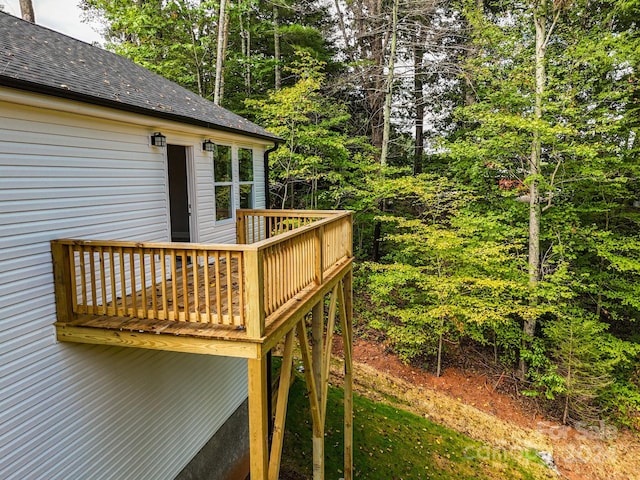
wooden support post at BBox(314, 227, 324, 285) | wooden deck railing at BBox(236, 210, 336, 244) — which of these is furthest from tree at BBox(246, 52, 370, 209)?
wooden support post at BBox(314, 227, 324, 285)

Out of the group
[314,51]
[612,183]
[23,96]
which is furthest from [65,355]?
[314,51]

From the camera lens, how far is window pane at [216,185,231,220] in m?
7.23

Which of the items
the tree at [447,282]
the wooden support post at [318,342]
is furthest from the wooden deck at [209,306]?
the tree at [447,282]

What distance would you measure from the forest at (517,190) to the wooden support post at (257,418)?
891 cm

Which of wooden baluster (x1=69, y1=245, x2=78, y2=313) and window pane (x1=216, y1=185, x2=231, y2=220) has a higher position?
window pane (x1=216, y1=185, x2=231, y2=220)

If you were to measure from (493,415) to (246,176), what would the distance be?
31.4ft

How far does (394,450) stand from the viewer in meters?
8.69

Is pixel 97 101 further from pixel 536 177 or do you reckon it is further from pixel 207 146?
pixel 536 177

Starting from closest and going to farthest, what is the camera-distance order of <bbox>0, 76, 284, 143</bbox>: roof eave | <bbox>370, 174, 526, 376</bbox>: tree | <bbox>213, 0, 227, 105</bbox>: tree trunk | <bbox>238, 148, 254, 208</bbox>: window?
<bbox>0, 76, 284, 143</bbox>: roof eave → <bbox>238, 148, 254, 208</bbox>: window → <bbox>370, 174, 526, 376</bbox>: tree → <bbox>213, 0, 227, 105</bbox>: tree trunk

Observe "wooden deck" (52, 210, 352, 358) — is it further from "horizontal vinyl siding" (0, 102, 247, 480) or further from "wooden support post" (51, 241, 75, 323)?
"horizontal vinyl siding" (0, 102, 247, 480)

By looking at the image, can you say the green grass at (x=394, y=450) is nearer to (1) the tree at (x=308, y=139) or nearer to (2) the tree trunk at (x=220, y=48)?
(1) the tree at (x=308, y=139)

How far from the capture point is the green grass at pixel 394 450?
26.7 feet

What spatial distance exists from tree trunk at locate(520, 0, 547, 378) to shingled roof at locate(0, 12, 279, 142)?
30.0 ft

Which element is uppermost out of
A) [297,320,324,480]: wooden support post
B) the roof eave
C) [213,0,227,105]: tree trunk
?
[213,0,227,105]: tree trunk
